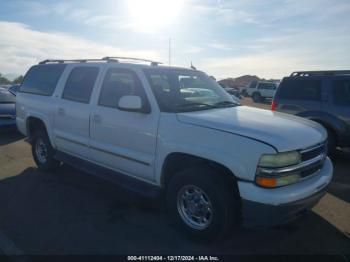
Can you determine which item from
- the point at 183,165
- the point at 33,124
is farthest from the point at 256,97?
the point at 183,165

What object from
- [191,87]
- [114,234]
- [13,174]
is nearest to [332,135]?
[191,87]

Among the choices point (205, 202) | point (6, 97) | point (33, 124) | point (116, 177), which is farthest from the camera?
point (6, 97)

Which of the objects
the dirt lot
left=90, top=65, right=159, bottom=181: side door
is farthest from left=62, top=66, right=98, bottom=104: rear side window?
the dirt lot

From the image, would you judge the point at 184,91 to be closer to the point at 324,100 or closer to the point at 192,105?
the point at 192,105

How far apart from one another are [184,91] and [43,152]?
3.38 m

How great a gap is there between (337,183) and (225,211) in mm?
3323

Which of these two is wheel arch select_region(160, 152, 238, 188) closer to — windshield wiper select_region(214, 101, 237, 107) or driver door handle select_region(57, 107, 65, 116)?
windshield wiper select_region(214, 101, 237, 107)

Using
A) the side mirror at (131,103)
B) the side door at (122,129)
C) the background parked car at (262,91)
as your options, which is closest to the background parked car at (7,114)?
the side door at (122,129)

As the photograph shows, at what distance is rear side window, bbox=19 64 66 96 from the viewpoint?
5.97 m

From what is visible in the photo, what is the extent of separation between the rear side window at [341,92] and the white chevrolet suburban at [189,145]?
3221 millimetres

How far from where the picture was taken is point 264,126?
11.7 feet

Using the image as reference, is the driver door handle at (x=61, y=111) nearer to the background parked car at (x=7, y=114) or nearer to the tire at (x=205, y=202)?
the tire at (x=205, y=202)

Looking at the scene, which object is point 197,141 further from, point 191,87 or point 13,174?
point 13,174

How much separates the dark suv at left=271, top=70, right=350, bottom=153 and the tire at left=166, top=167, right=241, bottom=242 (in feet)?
14.3
